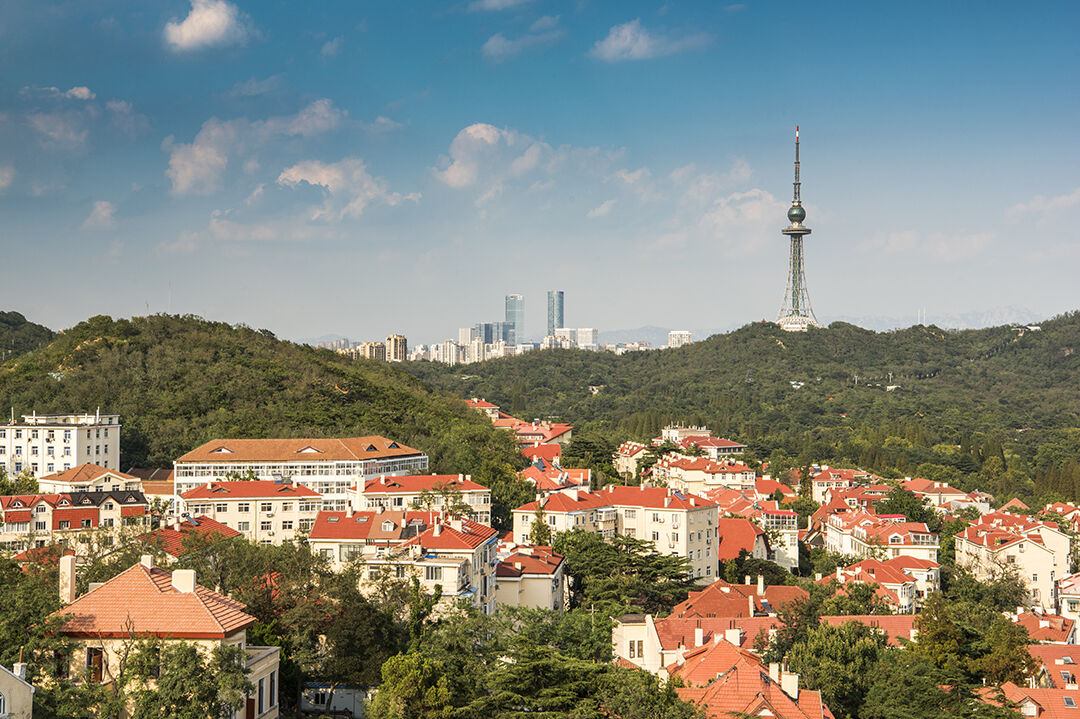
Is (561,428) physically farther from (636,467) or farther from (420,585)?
(420,585)

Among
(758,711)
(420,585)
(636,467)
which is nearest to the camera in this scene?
(758,711)

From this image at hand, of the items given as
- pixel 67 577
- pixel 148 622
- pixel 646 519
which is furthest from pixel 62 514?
pixel 148 622

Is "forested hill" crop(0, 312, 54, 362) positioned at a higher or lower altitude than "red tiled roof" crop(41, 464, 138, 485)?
higher

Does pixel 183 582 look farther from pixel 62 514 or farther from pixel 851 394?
pixel 851 394

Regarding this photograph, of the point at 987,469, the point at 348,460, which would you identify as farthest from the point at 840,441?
the point at 348,460

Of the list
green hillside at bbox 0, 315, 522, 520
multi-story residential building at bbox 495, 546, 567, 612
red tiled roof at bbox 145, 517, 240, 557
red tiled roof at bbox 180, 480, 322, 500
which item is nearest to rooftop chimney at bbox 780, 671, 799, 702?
multi-story residential building at bbox 495, 546, 567, 612

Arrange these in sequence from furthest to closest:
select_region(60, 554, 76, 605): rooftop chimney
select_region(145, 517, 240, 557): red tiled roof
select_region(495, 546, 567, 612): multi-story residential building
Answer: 1. select_region(495, 546, 567, 612): multi-story residential building
2. select_region(145, 517, 240, 557): red tiled roof
3. select_region(60, 554, 76, 605): rooftop chimney

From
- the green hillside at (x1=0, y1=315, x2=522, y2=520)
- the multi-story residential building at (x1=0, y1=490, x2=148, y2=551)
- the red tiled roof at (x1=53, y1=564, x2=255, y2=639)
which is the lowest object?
the multi-story residential building at (x1=0, y1=490, x2=148, y2=551)

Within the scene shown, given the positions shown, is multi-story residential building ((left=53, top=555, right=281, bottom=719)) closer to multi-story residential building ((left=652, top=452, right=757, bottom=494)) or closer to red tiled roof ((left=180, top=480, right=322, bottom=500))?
red tiled roof ((left=180, top=480, right=322, bottom=500))
